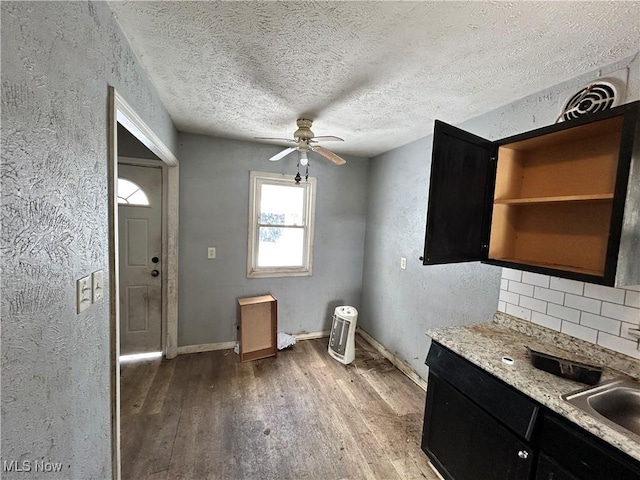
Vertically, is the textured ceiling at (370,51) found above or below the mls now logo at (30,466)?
above

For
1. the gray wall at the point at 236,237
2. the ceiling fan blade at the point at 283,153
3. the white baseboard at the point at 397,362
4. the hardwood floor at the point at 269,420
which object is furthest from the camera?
the gray wall at the point at 236,237

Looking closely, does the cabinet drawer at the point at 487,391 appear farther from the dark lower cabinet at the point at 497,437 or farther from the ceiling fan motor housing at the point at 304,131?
the ceiling fan motor housing at the point at 304,131

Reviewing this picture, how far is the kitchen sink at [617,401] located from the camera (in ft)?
3.60

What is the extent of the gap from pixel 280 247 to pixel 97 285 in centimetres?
231

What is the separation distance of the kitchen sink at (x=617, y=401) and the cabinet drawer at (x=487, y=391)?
176 mm

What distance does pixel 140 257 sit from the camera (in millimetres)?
2781

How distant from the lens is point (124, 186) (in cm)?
267

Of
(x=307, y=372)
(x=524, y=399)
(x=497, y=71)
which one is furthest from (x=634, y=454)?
(x=307, y=372)

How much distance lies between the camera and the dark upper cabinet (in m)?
1.10

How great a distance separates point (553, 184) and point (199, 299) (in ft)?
10.4

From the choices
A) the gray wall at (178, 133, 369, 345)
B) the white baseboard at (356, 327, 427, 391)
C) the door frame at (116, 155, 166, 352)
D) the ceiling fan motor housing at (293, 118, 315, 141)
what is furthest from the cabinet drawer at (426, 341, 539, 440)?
the door frame at (116, 155, 166, 352)

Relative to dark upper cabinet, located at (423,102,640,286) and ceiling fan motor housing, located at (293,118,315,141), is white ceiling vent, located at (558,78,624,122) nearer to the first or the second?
dark upper cabinet, located at (423,102,640,286)

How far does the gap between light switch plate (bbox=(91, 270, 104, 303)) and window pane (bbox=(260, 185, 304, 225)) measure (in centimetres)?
216

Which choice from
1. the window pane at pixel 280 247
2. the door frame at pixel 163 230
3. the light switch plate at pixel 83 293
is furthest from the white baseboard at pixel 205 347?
the light switch plate at pixel 83 293
